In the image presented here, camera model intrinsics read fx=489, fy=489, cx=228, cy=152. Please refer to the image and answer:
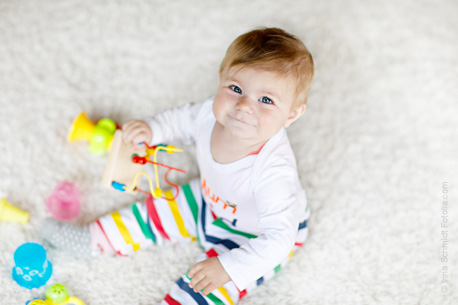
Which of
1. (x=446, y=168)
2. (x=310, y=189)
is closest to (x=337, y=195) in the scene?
(x=310, y=189)

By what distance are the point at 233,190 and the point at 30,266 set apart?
0.44 meters

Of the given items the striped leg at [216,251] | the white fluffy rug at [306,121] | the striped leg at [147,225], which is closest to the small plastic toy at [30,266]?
the white fluffy rug at [306,121]

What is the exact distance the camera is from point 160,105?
4.37 feet

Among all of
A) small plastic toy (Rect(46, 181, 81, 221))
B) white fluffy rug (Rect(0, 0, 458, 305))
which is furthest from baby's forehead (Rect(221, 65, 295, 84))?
small plastic toy (Rect(46, 181, 81, 221))

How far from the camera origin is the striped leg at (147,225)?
1.12 metres

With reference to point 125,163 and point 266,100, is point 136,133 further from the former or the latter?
point 266,100

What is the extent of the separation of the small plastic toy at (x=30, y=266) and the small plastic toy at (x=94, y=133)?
0.98ft

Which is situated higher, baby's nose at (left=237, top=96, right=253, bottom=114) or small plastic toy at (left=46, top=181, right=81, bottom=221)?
baby's nose at (left=237, top=96, right=253, bottom=114)

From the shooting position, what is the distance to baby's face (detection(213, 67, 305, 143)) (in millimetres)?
925

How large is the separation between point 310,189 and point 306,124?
0.61 ft

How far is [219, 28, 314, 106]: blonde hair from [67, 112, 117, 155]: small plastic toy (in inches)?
15.6

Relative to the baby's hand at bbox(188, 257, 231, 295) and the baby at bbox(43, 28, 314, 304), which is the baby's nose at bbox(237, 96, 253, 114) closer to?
the baby at bbox(43, 28, 314, 304)

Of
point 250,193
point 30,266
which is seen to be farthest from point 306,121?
point 30,266

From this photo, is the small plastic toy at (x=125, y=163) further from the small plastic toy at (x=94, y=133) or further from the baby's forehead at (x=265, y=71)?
the baby's forehead at (x=265, y=71)
